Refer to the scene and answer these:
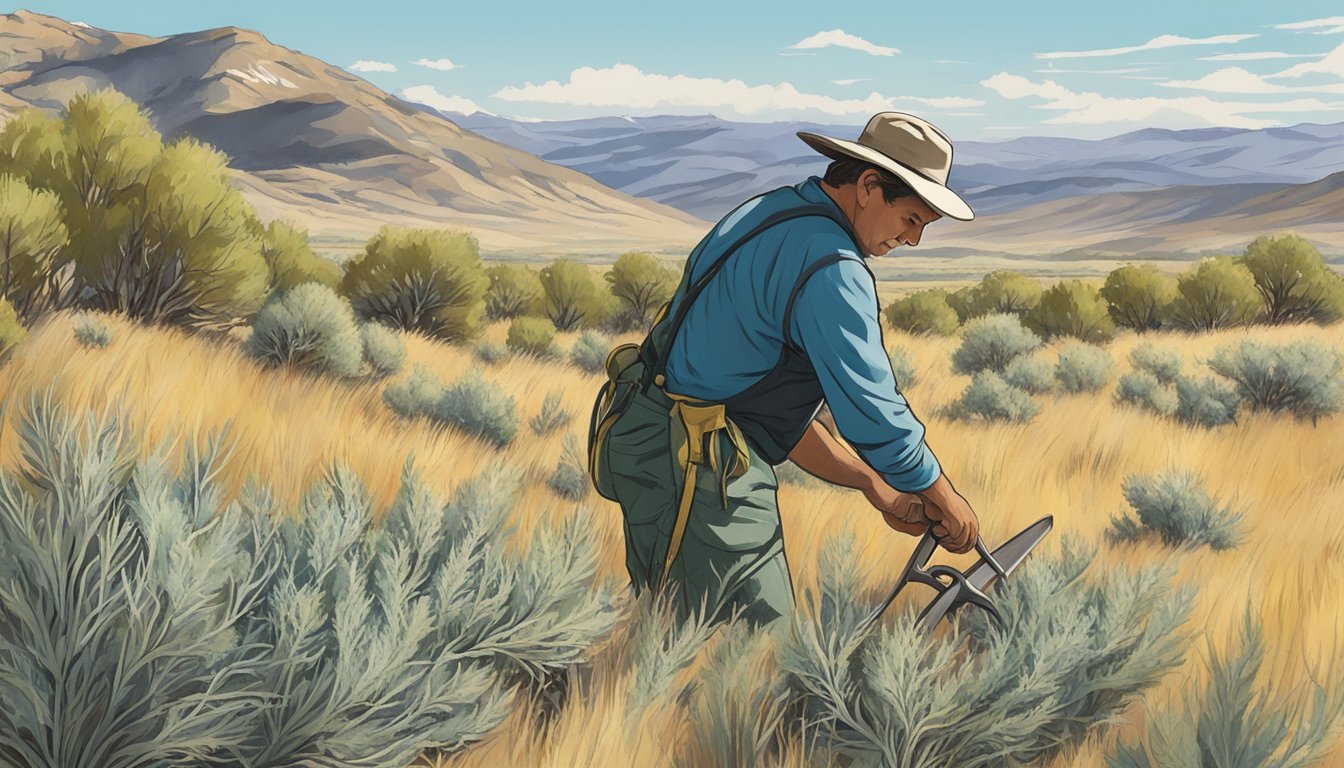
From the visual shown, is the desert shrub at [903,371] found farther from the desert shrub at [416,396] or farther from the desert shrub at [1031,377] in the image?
the desert shrub at [416,396]

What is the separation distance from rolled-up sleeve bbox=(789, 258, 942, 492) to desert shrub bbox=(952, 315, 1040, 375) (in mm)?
10058

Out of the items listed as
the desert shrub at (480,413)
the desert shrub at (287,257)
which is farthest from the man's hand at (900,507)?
the desert shrub at (287,257)

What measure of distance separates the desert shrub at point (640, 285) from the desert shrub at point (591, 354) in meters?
8.01

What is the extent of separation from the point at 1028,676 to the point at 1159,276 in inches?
853

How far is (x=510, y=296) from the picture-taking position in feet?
66.6

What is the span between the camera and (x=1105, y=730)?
2412 mm

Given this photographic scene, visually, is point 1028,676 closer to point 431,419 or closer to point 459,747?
point 459,747

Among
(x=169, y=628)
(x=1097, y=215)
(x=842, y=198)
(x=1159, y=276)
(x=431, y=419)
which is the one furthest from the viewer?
(x=1097, y=215)

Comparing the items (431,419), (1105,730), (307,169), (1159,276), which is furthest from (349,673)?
(307,169)

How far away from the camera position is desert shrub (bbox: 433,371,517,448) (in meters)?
6.63

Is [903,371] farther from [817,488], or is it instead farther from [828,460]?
[828,460]

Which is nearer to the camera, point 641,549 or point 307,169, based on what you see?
point 641,549

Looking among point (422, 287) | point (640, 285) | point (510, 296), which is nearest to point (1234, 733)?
point (422, 287)

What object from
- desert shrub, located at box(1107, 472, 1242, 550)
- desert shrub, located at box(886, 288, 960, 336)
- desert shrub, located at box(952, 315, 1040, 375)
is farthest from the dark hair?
desert shrub, located at box(886, 288, 960, 336)
